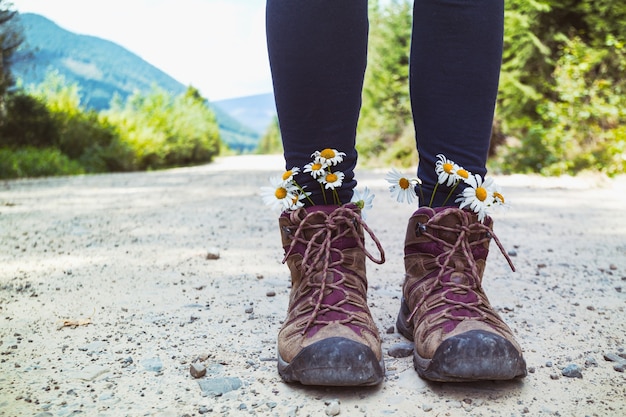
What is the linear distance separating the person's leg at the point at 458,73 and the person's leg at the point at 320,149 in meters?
0.14

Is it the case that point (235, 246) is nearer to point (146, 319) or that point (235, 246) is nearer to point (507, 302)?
point (146, 319)

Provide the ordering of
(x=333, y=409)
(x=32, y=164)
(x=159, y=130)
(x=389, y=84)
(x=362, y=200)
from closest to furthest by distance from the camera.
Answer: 1. (x=333, y=409)
2. (x=362, y=200)
3. (x=32, y=164)
4. (x=389, y=84)
5. (x=159, y=130)

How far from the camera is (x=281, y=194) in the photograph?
3.59 ft

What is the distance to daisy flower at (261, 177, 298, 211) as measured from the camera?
1090 mm

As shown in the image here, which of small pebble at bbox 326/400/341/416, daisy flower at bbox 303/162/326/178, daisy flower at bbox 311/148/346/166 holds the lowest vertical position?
small pebble at bbox 326/400/341/416

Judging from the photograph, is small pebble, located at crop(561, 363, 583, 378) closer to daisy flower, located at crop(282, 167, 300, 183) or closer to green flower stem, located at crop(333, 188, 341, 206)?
green flower stem, located at crop(333, 188, 341, 206)

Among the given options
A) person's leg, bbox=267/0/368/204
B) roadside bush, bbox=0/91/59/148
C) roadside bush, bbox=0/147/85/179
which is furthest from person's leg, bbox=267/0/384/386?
roadside bush, bbox=0/91/59/148

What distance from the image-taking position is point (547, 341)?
1.14 meters

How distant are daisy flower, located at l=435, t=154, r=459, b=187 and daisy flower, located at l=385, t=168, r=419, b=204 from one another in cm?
12

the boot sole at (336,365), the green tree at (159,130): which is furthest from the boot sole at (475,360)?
the green tree at (159,130)

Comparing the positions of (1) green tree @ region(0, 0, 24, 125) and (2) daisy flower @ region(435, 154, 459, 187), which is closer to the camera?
(2) daisy flower @ region(435, 154, 459, 187)

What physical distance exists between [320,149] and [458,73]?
320mm

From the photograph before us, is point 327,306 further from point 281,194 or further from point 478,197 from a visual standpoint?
point 478,197

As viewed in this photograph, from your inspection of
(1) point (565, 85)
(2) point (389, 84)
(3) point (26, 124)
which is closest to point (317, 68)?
(1) point (565, 85)
